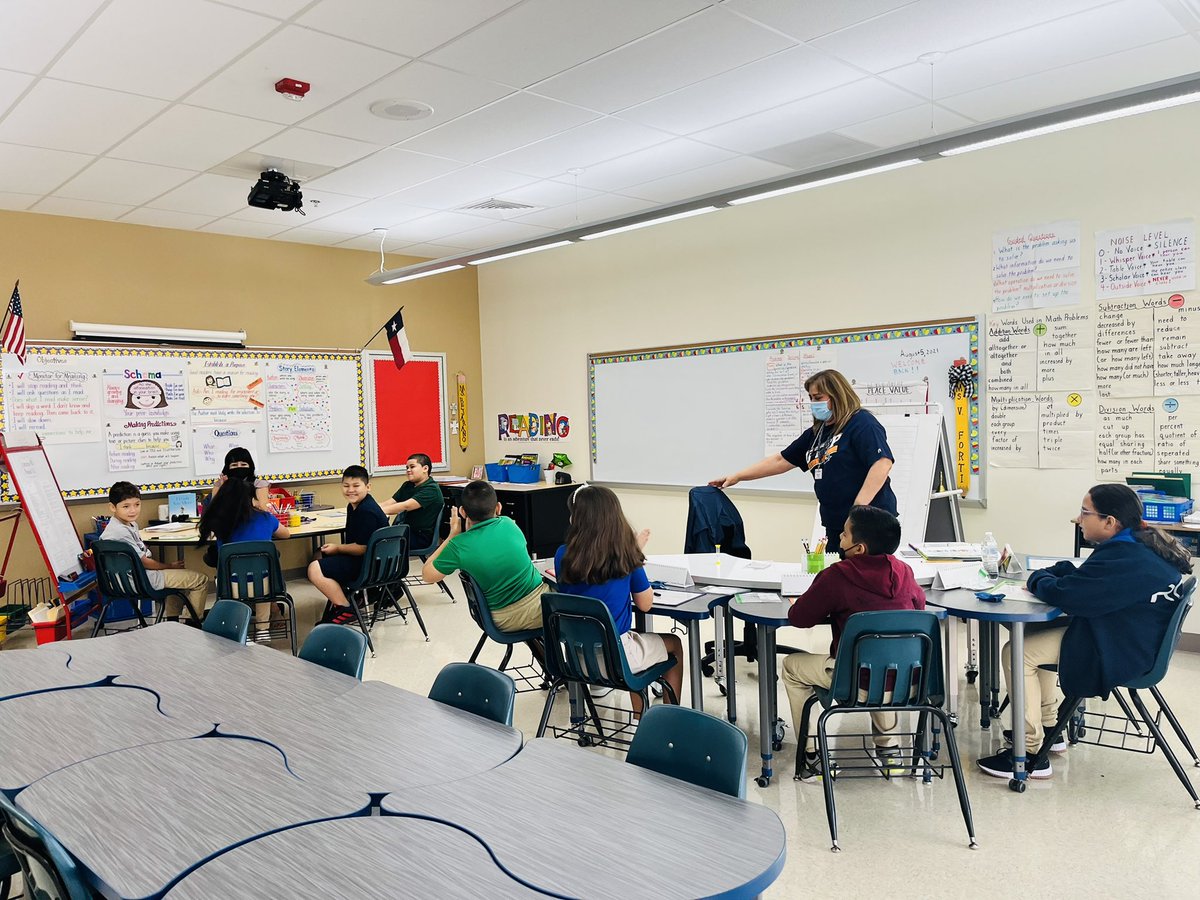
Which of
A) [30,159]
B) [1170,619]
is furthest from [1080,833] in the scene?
[30,159]

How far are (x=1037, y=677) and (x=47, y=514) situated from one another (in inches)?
223

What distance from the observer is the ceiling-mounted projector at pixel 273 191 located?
5402 mm

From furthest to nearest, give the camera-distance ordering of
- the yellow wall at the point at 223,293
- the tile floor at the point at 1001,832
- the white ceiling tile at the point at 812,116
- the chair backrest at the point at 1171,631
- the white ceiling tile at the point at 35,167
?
1. the yellow wall at the point at 223,293
2. the white ceiling tile at the point at 35,167
3. the white ceiling tile at the point at 812,116
4. the chair backrest at the point at 1171,631
5. the tile floor at the point at 1001,832

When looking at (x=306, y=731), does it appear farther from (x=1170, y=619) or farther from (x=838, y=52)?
(x=838, y=52)

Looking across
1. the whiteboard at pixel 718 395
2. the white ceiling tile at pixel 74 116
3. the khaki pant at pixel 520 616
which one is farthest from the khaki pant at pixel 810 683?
the white ceiling tile at pixel 74 116

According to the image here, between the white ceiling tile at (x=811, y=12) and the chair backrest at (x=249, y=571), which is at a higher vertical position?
the white ceiling tile at (x=811, y=12)

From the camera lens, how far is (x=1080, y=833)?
2.95 meters

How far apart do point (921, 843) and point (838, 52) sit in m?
3.20

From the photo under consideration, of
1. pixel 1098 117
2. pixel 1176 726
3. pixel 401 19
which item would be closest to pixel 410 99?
pixel 401 19

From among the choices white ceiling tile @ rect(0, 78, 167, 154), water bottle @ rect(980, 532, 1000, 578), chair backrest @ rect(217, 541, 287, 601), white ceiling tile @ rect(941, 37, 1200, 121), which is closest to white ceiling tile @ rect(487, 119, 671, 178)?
white ceiling tile @ rect(941, 37, 1200, 121)

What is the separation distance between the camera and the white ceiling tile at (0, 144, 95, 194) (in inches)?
199

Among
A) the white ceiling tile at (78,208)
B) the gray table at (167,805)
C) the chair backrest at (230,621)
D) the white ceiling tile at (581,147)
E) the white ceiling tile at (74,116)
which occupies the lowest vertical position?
the gray table at (167,805)

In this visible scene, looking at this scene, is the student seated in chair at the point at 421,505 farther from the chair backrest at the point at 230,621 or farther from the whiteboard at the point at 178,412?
the chair backrest at the point at 230,621

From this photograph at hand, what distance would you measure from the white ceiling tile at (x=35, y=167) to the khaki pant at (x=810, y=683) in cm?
478
